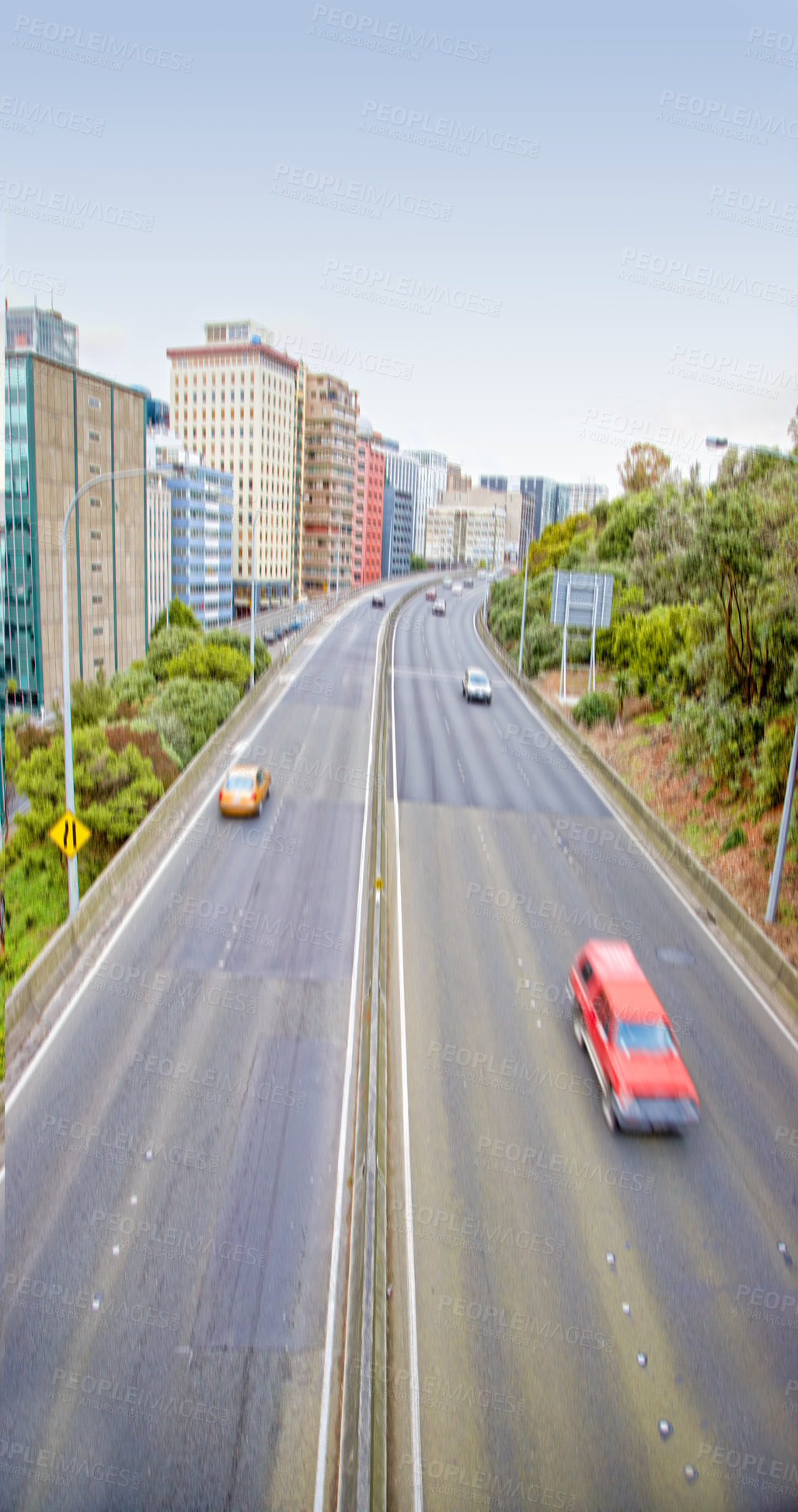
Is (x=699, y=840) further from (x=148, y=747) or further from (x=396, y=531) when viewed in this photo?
(x=396, y=531)

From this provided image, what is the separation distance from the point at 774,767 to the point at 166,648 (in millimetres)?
29553

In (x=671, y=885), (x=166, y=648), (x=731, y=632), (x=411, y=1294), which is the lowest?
(x=411, y=1294)

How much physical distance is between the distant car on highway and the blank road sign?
4735 millimetres

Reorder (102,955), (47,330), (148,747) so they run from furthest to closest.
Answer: (47,330)
(148,747)
(102,955)

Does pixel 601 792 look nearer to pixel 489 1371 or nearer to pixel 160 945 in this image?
pixel 160 945

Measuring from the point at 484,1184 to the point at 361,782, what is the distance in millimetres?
17484

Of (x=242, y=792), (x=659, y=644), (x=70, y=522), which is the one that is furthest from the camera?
(x=70, y=522)

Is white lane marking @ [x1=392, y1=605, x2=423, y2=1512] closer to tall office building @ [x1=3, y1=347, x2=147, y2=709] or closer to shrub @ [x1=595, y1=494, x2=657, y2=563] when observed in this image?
shrub @ [x1=595, y1=494, x2=657, y2=563]

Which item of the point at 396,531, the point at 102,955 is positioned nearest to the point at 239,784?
the point at 102,955

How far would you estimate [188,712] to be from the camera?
107ft

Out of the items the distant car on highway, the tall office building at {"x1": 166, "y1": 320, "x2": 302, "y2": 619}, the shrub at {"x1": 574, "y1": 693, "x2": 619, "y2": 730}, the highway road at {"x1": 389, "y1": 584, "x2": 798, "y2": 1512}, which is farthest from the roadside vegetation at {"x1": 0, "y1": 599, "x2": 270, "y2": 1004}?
the tall office building at {"x1": 166, "y1": 320, "x2": 302, "y2": 619}

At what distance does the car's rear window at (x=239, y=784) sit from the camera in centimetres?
2417

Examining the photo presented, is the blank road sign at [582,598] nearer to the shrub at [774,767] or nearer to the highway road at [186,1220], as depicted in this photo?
the shrub at [774,767]

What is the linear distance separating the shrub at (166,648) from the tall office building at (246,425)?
78.0m
